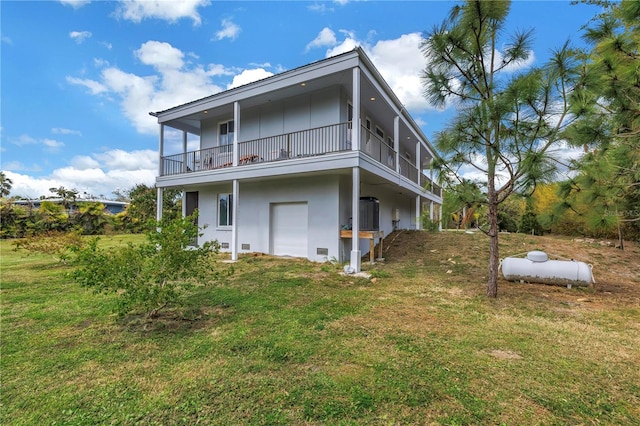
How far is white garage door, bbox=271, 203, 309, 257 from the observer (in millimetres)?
10258

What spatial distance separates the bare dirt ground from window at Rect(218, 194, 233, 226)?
6.71 meters

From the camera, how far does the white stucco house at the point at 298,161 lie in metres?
8.59

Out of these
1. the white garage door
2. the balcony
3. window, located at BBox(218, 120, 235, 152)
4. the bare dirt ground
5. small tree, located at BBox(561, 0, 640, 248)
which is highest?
window, located at BBox(218, 120, 235, 152)

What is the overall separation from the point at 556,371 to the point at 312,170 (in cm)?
689

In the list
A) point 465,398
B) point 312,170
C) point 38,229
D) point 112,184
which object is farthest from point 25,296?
point 112,184

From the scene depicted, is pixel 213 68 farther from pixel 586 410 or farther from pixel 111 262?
pixel 586 410

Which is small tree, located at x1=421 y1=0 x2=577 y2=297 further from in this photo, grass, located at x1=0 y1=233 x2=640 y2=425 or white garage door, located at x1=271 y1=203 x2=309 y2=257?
white garage door, located at x1=271 y1=203 x2=309 y2=257

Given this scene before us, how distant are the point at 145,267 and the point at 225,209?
863 centimetres

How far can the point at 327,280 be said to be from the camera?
6.94m

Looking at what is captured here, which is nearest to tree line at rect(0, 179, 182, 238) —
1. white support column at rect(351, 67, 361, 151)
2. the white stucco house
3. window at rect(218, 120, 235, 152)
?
the white stucco house

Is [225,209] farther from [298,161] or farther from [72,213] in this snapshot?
[72,213]

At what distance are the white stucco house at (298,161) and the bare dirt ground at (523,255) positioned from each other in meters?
1.43

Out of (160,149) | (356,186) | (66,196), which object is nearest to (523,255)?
(356,186)

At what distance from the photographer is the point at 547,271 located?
6.31 metres
